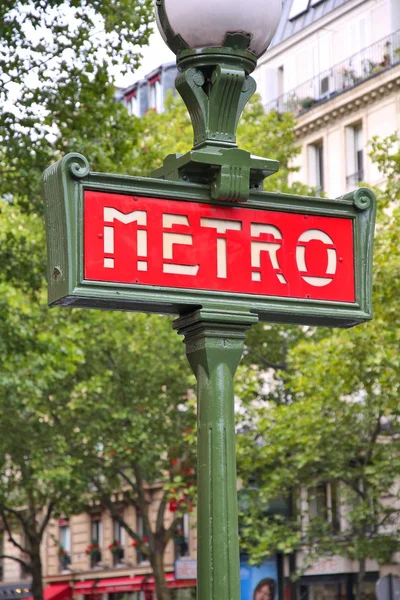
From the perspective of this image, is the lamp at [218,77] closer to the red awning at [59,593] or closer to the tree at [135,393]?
the tree at [135,393]

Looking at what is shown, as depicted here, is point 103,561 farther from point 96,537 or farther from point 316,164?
point 316,164

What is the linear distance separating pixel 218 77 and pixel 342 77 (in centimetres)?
3646

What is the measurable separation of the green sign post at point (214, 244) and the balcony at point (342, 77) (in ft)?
109

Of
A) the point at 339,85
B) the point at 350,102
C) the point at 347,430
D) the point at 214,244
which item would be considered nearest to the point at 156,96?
the point at 339,85

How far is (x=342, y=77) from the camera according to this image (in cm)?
4000

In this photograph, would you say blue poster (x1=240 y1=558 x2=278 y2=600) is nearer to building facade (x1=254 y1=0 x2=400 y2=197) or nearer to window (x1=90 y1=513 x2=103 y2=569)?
building facade (x1=254 y1=0 x2=400 y2=197)

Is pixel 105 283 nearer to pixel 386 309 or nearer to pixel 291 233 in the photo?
pixel 291 233

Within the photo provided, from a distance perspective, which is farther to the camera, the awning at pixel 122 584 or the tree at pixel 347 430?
the awning at pixel 122 584

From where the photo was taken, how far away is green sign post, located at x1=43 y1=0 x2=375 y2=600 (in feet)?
13.1

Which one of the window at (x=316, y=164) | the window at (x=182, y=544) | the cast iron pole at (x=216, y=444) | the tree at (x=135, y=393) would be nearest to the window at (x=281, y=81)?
the window at (x=316, y=164)

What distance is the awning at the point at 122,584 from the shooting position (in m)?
44.3

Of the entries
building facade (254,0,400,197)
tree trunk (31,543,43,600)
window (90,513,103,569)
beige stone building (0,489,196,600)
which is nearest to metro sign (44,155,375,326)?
building facade (254,0,400,197)

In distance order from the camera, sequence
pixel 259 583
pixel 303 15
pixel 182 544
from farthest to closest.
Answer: pixel 182 544
pixel 303 15
pixel 259 583

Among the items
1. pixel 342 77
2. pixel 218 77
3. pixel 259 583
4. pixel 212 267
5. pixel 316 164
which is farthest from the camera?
pixel 316 164
